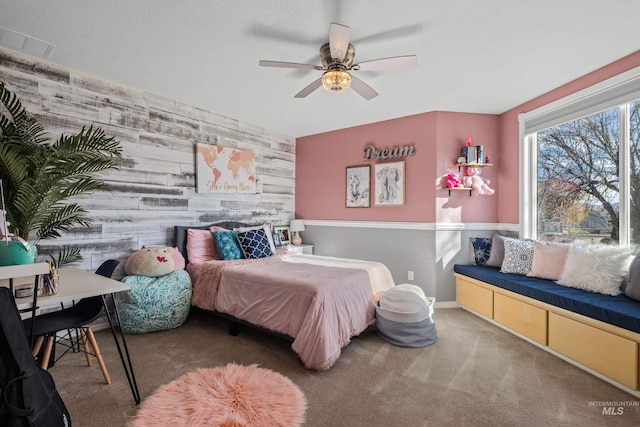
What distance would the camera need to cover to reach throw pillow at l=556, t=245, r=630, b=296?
96.6 inches

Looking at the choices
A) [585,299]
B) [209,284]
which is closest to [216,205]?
[209,284]

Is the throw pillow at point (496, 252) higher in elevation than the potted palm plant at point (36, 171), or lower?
lower

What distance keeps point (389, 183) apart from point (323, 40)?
2.33 meters

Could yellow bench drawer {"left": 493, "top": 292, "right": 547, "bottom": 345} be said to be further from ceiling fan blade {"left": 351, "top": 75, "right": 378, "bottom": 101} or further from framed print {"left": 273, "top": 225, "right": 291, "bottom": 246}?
framed print {"left": 273, "top": 225, "right": 291, "bottom": 246}

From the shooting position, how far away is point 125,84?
3174mm

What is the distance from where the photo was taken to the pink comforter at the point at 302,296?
2328 mm

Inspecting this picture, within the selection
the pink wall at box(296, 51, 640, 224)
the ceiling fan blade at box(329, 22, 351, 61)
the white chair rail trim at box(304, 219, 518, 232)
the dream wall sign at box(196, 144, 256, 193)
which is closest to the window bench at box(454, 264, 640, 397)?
the white chair rail trim at box(304, 219, 518, 232)

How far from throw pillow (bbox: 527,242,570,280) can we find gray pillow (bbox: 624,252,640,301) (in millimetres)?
528

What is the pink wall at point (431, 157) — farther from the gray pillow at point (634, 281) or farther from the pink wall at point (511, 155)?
the gray pillow at point (634, 281)

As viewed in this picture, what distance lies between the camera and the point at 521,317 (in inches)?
114

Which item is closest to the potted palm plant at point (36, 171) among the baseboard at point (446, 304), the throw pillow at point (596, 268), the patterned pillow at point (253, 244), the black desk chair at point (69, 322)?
the black desk chair at point (69, 322)

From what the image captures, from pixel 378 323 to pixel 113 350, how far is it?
2356 mm

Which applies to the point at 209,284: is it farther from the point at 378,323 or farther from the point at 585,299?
the point at 585,299

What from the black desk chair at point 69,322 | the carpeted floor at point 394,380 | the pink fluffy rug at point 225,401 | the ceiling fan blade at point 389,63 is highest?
the ceiling fan blade at point 389,63
